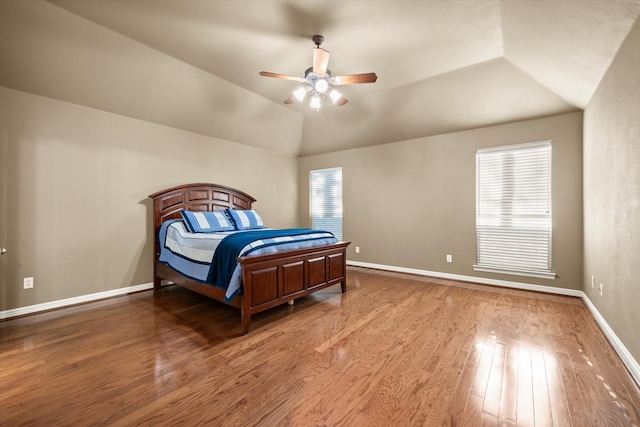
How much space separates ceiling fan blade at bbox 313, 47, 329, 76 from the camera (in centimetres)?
258

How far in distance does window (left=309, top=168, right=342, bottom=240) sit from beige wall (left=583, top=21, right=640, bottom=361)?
3.87 meters

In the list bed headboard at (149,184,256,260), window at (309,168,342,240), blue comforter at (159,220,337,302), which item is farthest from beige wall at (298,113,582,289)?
bed headboard at (149,184,256,260)

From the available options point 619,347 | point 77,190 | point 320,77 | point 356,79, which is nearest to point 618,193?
point 619,347

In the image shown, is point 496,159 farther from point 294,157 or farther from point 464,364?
point 294,157

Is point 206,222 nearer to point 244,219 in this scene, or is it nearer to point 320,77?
point 244,219

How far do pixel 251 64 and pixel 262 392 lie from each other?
3.53 m

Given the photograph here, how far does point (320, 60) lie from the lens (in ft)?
8.68

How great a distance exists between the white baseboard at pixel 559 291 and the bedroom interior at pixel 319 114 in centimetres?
2

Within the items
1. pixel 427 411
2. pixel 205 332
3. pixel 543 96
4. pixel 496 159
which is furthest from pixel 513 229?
pixel 205 332

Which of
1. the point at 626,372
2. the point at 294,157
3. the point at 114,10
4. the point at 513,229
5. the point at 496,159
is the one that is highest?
the point at 114,10

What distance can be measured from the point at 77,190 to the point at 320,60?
3294mm

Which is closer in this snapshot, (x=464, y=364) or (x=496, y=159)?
(x=464, y=364)

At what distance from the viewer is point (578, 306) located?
3197 mm

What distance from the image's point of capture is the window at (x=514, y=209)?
374cm
